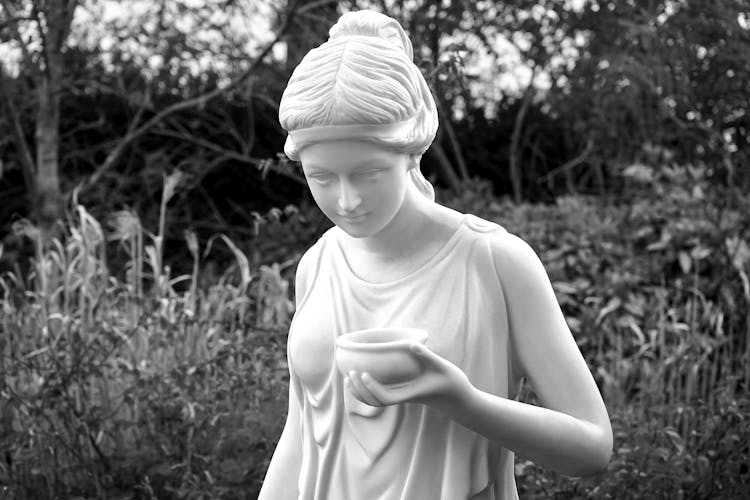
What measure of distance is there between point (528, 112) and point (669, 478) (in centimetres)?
667

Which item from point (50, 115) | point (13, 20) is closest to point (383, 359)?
point (13, 20)

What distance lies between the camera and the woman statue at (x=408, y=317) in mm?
2102

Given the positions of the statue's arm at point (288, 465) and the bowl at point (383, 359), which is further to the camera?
the statue's arm at point (288, 465)

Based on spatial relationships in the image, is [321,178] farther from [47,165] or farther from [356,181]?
[47,165]

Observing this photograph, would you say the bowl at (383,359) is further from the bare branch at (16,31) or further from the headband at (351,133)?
the bare branch at (16,31)

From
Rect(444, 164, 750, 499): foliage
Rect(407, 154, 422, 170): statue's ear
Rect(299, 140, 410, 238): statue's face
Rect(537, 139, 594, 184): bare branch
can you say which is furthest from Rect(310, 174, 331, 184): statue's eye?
Rect(537, 139, 594, 184): bare branch

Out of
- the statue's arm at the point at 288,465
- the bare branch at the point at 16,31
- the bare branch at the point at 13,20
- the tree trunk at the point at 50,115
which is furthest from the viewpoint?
the tree trunk at the point at 50,115

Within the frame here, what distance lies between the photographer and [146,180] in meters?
9.11

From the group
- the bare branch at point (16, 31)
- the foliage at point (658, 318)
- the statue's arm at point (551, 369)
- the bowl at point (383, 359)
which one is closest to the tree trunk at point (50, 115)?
the bare branch at point (16, 31)

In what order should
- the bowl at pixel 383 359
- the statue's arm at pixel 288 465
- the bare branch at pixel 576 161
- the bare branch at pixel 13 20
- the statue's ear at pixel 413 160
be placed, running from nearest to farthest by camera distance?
1. the bowl at pixel 383 359
2. the statue's ear at pixel 413 160
3. the statue's arm at pixel 288 465
4. the bare branch at pixel 13 20
5. the bare branch at pixel 576 161

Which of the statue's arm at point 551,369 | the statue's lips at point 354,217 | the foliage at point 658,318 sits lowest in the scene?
the foliage at point 658,318

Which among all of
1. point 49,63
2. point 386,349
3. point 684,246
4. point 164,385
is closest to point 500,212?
point 684,246

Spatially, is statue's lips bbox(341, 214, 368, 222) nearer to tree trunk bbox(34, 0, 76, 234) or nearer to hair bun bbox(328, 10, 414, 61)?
hair bun bbox(328, 10, 414, 61)

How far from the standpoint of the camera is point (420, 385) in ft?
6.57
